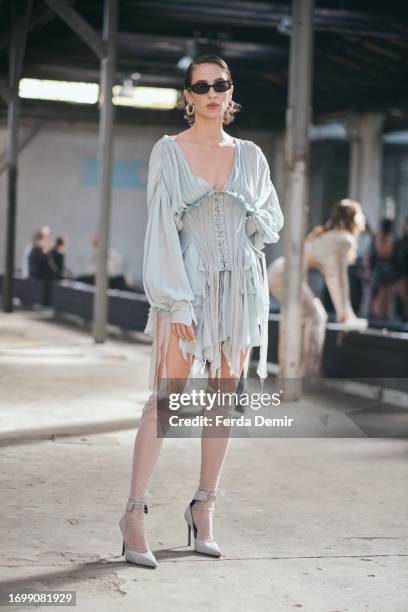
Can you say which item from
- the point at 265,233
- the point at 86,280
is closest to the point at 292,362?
the point at 265,233

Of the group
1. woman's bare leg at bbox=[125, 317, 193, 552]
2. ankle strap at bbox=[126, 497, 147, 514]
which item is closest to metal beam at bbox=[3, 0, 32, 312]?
woman's bare leg at bbox=[125, 317, 193, 552]

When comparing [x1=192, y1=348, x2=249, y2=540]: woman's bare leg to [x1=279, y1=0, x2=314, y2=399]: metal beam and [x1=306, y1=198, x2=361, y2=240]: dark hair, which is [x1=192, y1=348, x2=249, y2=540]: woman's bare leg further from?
[x1=306, y1=198, x2=361, y2=240]: dark hair

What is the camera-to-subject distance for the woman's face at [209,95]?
342cm

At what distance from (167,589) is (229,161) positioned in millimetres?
1327

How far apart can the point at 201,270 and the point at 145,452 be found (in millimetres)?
581

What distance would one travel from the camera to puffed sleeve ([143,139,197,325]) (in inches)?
130

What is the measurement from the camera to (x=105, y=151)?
426 inches

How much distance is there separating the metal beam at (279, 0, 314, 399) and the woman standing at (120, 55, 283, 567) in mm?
3817

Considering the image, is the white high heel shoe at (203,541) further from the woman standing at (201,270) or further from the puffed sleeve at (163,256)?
the puffed sleeve at (163,256)

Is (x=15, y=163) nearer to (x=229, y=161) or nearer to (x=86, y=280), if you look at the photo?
(x=86, y=280)

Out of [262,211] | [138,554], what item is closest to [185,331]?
[262,211]

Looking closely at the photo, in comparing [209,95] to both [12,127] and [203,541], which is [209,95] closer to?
[203,541]

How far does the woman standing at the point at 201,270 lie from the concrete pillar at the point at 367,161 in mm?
16570

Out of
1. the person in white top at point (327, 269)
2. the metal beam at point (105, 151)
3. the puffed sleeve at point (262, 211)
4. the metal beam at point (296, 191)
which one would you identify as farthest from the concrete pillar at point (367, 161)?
the puffed sleeve at point (262, 211)
